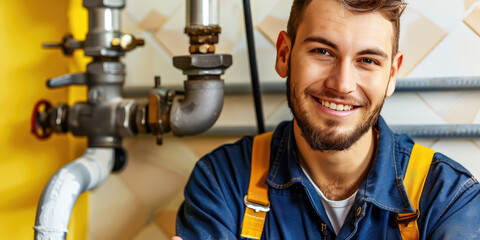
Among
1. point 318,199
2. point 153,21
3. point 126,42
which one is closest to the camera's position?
point 318,199

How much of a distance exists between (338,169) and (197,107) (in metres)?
0.35

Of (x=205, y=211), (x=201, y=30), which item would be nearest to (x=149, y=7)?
(x=201, y=30)

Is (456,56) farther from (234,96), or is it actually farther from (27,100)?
(27,100)

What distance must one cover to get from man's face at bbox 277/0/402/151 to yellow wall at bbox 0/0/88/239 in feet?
2.25

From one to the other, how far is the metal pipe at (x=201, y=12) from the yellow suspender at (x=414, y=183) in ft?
1.75

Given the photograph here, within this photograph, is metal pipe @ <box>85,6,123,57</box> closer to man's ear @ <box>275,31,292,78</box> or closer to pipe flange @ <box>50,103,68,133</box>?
pipe flange @ <box>50,103,68,133</box>

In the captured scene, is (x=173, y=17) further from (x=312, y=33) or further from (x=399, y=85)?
(x=399, y=85)

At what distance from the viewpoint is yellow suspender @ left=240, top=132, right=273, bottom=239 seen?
967mm

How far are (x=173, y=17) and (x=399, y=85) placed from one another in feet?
1.97

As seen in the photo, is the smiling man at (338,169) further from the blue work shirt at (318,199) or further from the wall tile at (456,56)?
the wall tile at (456,56)

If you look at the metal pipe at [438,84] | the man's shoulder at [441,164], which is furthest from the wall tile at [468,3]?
the man's shoulder at [441,164]

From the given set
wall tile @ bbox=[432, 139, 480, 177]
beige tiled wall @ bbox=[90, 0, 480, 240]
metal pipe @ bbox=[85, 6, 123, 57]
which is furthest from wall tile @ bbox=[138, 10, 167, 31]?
wall tile @ bbox=[432, 139, 480, 177]

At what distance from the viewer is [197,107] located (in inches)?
43.5

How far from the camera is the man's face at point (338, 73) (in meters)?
0.90
